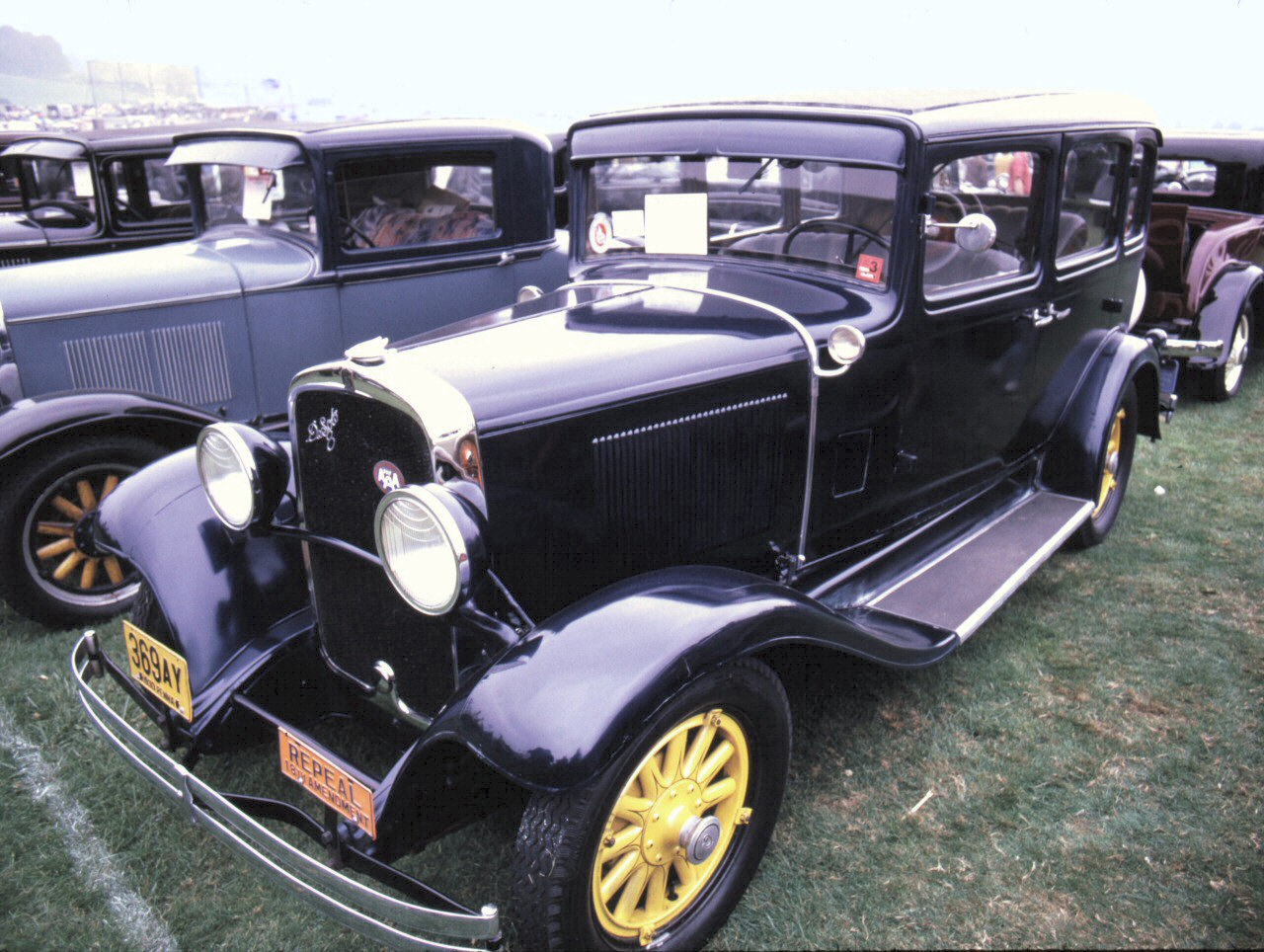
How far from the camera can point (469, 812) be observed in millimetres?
2008

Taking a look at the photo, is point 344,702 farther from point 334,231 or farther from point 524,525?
point 334,231

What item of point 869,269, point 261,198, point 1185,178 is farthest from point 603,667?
point 1185,178

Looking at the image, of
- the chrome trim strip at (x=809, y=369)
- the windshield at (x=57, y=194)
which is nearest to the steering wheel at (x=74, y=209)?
the windshield at (x=57, y=194)

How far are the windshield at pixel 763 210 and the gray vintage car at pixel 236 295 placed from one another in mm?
1868

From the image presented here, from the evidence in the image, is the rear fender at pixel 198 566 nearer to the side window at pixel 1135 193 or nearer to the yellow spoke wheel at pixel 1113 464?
the yellow spoke wheel at pixel 1113 464

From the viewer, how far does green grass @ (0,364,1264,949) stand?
2.18 meters

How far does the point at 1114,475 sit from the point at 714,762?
9.80 feet

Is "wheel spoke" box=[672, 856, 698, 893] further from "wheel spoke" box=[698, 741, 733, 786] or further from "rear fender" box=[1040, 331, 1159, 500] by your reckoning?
"rear fender" box=[1040, 331, 1159, 500]

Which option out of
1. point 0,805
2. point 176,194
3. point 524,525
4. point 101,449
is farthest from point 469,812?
point 176,194

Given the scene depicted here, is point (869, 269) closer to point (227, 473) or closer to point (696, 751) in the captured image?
point (696, 751)

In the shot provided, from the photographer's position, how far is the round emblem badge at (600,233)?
321 centimetres

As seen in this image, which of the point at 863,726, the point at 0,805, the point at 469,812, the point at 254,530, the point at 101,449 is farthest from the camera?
the point at 101,449

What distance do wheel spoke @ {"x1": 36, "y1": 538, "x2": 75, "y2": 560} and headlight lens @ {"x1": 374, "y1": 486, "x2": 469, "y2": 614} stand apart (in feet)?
7.58

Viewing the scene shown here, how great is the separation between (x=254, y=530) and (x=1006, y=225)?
2.88 metres
